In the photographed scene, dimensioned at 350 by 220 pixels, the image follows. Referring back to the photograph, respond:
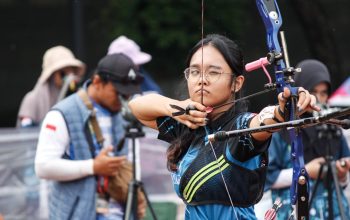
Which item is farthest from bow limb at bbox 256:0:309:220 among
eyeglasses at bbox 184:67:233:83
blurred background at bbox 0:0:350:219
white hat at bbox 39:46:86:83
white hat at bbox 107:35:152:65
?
white hat at bbox 39:46:86:83

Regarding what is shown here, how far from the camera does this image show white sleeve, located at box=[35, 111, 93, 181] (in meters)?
5.79

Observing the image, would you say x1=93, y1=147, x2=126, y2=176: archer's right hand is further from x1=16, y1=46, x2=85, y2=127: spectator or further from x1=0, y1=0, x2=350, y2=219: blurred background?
x1=16, y1=46, x2=85, y2=127: spectator

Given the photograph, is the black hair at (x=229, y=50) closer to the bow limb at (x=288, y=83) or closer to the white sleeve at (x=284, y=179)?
the bow limb at (x=288, y=83)

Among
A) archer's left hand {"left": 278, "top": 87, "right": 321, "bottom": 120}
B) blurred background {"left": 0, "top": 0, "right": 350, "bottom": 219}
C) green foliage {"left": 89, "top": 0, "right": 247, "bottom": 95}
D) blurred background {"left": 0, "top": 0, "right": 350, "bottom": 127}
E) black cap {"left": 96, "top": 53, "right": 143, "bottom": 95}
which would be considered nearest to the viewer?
archer's left hand {"left": 278, "top": 87, "right": 321, "bottom": 120}

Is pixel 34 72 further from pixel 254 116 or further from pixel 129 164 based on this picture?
pixel 254 116

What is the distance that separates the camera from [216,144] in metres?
3.82

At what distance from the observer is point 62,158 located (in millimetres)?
5898

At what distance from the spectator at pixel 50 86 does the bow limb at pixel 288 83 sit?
4.47m

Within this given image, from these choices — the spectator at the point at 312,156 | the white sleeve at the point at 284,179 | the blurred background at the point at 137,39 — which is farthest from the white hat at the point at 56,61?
the white sleeve at the point at 284,179

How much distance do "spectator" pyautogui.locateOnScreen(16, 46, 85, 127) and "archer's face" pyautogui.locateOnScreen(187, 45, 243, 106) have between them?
170 inches

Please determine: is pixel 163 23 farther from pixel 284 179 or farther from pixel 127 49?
pixel 284 179

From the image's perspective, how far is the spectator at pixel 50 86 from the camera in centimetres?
835

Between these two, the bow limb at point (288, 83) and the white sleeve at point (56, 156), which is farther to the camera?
the white sleeve at point (56, 156)

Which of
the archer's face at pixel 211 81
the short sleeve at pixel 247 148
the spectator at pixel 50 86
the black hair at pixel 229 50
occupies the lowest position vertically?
the short sleeve at pixel 247 148
